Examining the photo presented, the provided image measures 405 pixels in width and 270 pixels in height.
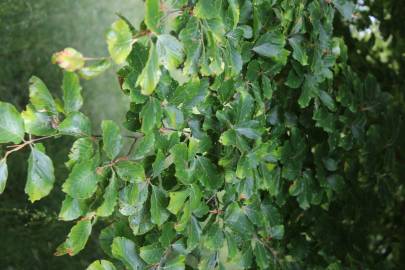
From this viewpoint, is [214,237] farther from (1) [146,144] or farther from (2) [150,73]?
(2) [150,73]

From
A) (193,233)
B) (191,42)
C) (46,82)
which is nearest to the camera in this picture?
(191,42)

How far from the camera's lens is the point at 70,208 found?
620mm

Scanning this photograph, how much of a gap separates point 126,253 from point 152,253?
0.13 feet

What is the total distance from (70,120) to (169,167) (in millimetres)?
191

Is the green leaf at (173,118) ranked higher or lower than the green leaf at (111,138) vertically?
lower

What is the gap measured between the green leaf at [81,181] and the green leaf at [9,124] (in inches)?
2.9

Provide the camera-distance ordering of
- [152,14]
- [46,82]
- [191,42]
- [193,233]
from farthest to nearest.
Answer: [46,82], [193,233], [191,42], [152,14]

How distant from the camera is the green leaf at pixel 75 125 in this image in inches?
23.0

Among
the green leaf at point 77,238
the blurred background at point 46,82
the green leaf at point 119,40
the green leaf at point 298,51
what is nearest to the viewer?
the green leaf at point 119,40

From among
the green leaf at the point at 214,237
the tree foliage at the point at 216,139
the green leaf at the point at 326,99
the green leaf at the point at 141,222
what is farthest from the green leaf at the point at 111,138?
the green leaf at the point at 326,99

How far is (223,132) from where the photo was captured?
0.75 meters

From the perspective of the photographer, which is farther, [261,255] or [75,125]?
[261,255]

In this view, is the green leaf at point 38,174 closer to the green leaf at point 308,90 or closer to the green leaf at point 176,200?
the green leaf at point 176,200

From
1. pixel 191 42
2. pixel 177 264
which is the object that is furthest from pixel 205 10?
pixel 177 264
